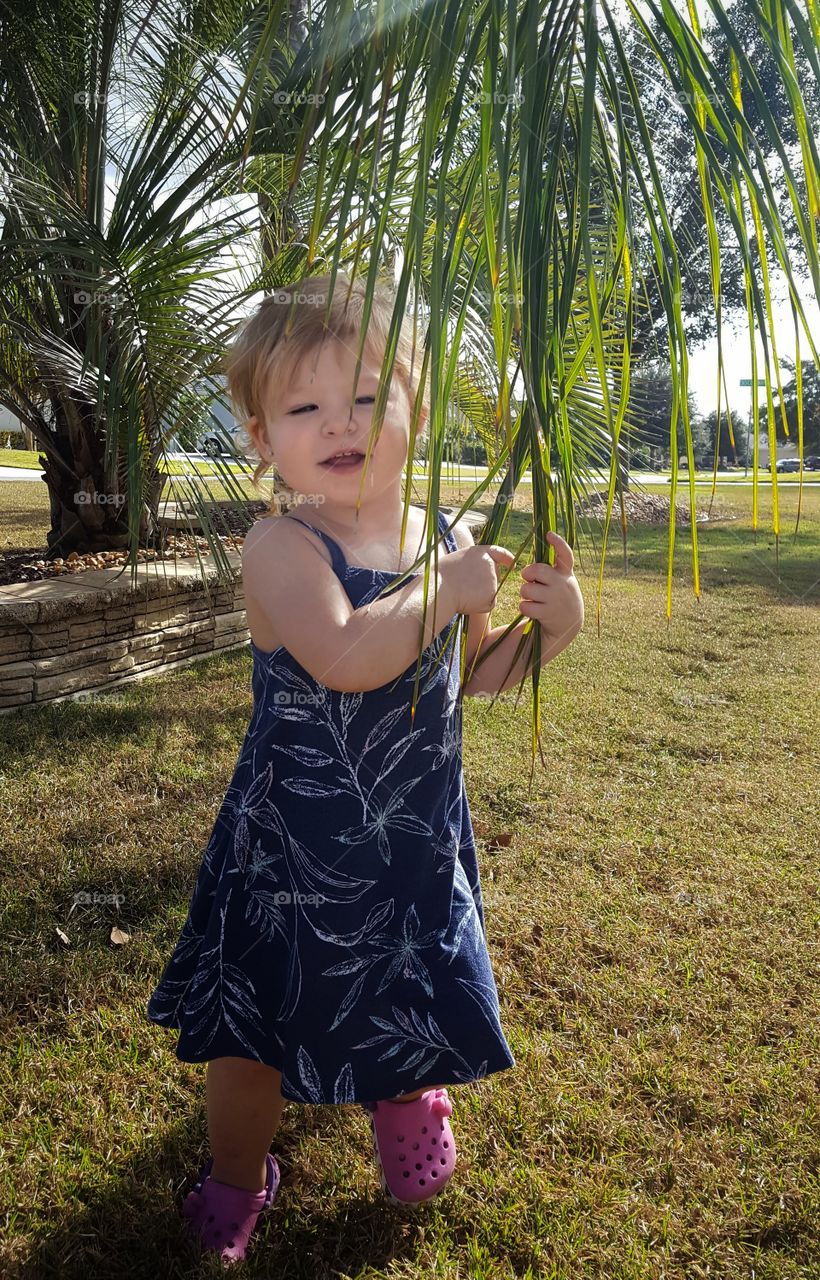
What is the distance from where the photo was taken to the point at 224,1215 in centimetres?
136

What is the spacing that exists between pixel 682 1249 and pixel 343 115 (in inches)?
62.6

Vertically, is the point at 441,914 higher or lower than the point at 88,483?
lower

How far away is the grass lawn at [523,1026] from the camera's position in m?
1.41

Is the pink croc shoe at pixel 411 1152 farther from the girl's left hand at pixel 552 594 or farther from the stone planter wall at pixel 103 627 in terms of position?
the stone planter wall at pixel 103 627

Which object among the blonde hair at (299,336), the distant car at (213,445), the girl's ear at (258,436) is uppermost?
the distant car at (213,445)

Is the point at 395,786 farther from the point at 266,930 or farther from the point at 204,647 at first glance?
the point at 204,647

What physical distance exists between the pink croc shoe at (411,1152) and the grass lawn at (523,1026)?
6 cm

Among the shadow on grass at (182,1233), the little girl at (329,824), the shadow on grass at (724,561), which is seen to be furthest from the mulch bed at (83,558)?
the shadow on grass at (182,1233)

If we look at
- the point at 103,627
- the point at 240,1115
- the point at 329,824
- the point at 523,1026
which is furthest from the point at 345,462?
the point at 103,627

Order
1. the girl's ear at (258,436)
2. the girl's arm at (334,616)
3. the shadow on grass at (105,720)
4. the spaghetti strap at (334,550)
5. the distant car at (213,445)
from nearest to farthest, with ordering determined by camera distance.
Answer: the girl's arm at (334,616)
the spaghetti strap at (334,550)
the girl's ear at (258,436)
the shadow on grass at (105,720)
the distant car at (213,445)

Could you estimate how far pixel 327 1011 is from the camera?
4.24 feet

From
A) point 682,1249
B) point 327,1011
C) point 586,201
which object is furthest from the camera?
point 682,1249

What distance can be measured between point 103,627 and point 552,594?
122 inches

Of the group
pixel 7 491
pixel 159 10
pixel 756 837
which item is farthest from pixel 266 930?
pixel 7 491
